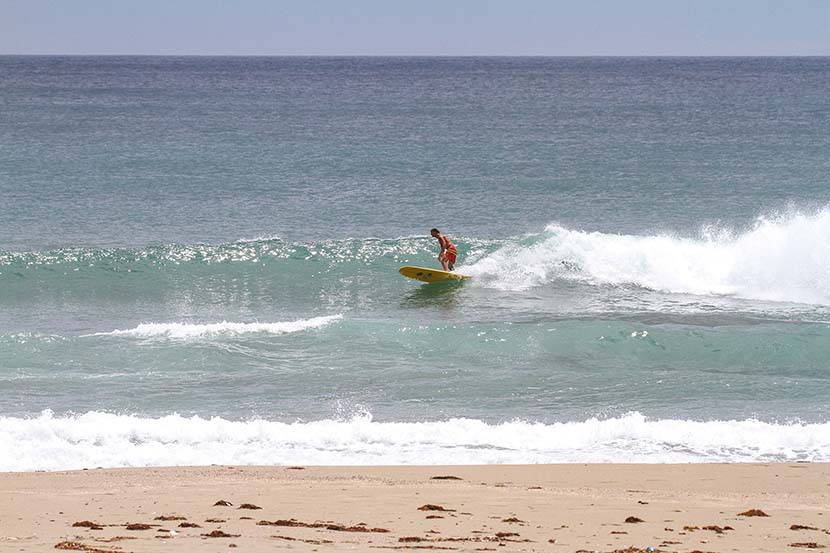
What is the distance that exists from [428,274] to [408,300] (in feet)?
4.27

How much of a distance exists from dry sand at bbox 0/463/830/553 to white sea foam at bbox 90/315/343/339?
23.4 ft

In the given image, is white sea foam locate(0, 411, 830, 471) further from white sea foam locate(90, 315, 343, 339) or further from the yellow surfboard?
the yellow surfboard

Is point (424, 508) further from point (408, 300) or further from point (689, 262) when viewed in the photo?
point (689, 262)

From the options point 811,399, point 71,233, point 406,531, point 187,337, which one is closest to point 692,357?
point 811,399

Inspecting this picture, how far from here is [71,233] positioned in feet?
93.0

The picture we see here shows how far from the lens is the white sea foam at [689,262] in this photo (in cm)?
2325

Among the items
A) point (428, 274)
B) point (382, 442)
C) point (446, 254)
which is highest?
point (446, 254)

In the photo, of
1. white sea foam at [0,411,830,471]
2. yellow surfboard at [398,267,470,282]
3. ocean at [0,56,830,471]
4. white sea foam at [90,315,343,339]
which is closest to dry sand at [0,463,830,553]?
white sea foam at [0,411,830,471]

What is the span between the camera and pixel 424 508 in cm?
962

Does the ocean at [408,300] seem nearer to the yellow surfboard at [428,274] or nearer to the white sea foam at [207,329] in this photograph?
the white sea foam at [207,329]

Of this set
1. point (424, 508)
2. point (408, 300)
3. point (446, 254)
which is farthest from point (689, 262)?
point (424, 508)

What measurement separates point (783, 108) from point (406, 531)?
6685cm

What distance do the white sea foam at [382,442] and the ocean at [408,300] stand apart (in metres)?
0.04

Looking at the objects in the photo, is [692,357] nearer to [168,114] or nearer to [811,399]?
[811,399]
